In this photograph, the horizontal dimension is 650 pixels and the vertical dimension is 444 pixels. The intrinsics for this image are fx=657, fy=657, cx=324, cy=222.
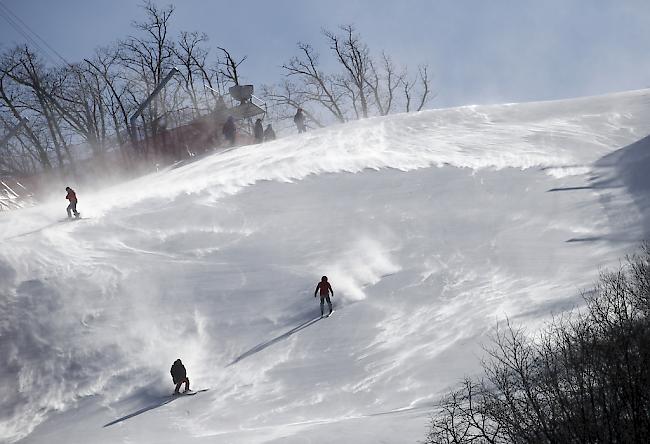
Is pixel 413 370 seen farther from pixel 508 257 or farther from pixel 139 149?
pixel 139 149

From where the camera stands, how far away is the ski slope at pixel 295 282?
15.4 m

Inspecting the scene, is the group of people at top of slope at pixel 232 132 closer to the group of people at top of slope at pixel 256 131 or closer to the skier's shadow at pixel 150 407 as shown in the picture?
the group of people at top of slope at pixel 256 131

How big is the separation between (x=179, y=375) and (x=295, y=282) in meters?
5.89

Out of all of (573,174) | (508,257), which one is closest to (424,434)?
(508,257)

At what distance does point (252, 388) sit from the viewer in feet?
52.8

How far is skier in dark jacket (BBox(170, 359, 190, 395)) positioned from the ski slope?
424mm

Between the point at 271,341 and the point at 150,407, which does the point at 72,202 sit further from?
the point at 150,407

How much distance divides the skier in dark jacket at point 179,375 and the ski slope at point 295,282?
1.39 feet

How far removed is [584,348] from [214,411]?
8224 mm

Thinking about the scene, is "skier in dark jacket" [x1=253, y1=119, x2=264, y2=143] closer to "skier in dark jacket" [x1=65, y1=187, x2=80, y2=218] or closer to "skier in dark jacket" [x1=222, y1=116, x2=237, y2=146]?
"skier in dark jacket" [x1=222, y1=116, x2=237, y2=146]

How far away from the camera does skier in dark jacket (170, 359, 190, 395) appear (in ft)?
52.1

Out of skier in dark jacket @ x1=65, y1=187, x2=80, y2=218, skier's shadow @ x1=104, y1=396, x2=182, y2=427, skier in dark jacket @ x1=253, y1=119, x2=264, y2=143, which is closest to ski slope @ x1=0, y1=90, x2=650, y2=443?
skier's shadow @ x1=104, y1=396, x2=182, y2=427

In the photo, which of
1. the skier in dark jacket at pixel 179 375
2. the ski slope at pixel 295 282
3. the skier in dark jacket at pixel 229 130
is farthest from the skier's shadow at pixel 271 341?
the skier in dark jacket at pixel 229 130

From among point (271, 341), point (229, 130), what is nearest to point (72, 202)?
point (271, 341)
